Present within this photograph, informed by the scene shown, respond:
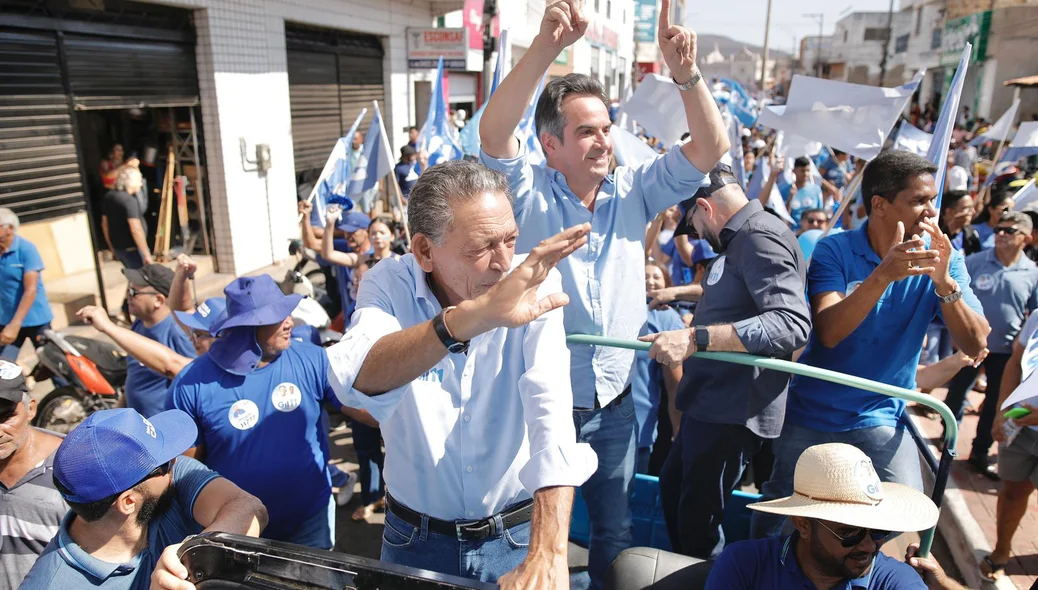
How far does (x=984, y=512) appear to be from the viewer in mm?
4312

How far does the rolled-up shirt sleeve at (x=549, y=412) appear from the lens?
1.64 meters

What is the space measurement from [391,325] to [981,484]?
4639 millimetres

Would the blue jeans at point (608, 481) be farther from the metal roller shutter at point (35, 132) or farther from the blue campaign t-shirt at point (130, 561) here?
the metal roller shutter at point (35, 132)

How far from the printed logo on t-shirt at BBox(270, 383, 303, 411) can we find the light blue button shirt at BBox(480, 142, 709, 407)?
1138 millimetres

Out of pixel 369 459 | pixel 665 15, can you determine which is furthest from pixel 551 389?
pixel 369 459

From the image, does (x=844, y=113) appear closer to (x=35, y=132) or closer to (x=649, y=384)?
(x=649, y=384)

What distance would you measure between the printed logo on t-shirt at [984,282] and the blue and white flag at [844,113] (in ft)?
3.93

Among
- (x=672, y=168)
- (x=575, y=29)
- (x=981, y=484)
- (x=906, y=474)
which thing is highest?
(x=575, y=29)

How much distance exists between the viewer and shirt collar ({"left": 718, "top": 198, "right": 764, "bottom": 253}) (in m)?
2.61

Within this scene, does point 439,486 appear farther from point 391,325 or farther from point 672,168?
point 672,168


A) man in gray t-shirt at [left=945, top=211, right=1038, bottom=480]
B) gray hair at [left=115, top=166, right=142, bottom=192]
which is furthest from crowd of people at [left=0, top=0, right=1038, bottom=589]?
gray hair at [left=115, top=166, right=142, bottom=192]

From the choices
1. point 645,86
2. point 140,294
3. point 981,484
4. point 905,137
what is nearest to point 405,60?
point 645,86

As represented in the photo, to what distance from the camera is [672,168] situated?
2.61 metres

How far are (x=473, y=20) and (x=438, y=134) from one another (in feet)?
39.1
